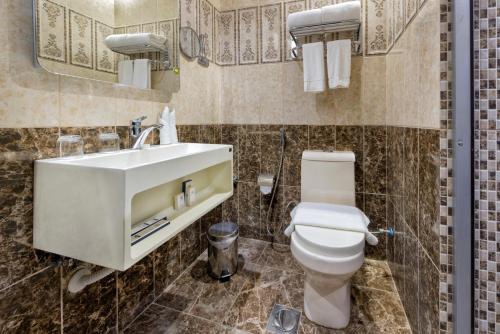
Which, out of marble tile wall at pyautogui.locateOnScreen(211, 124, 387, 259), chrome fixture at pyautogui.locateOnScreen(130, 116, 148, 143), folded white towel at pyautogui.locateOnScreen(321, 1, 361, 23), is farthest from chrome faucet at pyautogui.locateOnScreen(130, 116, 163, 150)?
folded white towel at pyautogui.locateOnScreen(321, 1, 361, 23)

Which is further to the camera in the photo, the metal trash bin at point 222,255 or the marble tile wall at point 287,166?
the marble tile wall at point 287,166

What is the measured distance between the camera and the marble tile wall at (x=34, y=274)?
2.79 ft

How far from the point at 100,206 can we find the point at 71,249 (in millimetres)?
224

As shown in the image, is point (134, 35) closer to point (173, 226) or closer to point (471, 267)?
point (173, 226)

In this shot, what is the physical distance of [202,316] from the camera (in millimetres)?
1423

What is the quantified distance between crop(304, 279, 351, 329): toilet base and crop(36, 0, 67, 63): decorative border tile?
5.35ft

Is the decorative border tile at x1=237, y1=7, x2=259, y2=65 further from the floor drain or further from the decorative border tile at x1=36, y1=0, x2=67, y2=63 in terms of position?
the floor drain

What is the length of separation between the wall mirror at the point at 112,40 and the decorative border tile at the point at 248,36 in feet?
2.24

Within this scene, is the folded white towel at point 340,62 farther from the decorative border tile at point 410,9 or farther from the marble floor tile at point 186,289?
the marble floor tile at point 186,289

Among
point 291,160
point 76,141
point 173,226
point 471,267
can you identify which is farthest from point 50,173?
point 291,160

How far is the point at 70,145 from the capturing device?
1028mm

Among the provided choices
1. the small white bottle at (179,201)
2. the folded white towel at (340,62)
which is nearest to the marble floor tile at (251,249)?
the small white bottle at (179,201)

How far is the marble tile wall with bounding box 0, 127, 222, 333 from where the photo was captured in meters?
0.85

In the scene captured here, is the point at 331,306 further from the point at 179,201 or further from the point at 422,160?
the point at 179,201
